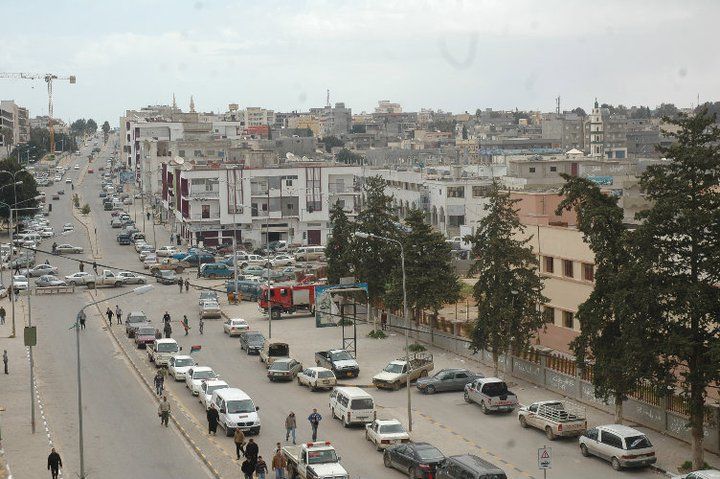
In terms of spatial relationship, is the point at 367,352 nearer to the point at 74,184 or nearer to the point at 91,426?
the point at 91,426

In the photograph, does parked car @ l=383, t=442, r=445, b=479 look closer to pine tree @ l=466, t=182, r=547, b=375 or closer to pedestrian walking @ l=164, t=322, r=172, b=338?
pine tree @ l=466, t=182, r=547, b=375

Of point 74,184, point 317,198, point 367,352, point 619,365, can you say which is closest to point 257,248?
point 317,198

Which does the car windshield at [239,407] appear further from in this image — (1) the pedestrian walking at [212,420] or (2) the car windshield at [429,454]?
(2) the car windshield at [429,454]

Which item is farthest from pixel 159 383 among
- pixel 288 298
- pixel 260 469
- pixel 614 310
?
pixel 288 298

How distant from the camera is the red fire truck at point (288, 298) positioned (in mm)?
64188

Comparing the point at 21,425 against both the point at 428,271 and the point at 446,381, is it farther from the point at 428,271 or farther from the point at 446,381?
the point at 428,271

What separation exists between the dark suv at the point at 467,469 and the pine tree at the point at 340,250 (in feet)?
108

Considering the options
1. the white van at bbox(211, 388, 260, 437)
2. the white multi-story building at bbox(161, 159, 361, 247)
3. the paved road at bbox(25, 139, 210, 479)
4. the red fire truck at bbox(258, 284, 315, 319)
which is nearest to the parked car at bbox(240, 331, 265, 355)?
the paved road at bbox(25, 139, 210, 479)

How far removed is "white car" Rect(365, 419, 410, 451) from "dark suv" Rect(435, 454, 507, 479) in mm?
4347

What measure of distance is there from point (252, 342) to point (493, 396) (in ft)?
55.4

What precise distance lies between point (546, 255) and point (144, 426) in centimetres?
2085

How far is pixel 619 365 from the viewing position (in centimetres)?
3353

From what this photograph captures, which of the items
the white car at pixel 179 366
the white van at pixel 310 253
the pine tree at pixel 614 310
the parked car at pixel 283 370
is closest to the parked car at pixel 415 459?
the pine tree at pixel 614 310

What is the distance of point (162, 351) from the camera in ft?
165
